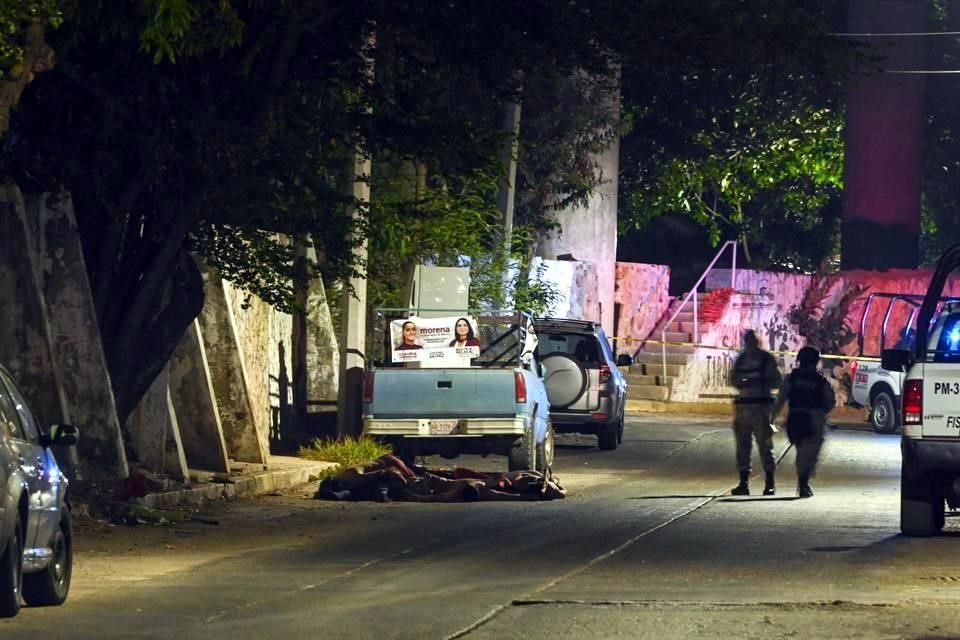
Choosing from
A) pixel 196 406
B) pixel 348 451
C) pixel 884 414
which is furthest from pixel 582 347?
pixel 196 406

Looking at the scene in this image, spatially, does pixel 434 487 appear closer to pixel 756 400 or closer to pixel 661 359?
pixel 756 400

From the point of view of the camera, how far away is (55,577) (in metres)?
12.2

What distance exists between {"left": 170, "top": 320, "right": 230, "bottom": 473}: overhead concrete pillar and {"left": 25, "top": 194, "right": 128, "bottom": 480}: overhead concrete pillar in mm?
2884

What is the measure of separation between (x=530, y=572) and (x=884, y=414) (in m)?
23.0

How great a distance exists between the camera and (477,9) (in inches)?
789

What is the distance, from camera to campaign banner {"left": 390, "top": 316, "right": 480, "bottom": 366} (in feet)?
76.3

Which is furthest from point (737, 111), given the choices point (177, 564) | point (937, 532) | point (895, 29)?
point (177, 564)

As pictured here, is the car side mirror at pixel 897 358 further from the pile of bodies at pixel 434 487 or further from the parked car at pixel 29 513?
the parked car at pixel 29 513

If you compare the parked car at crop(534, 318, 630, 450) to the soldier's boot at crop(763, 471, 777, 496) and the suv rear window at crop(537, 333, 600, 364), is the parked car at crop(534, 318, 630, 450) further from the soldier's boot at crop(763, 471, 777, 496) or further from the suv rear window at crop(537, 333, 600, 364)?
the soldier's boot at crop(763, 471, 777, 496)

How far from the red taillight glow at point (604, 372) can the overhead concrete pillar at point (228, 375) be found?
293 inches

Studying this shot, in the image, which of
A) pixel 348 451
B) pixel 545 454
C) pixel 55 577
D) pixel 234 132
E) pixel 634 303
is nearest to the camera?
pixel 55 577

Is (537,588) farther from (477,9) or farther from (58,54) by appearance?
(477,9)

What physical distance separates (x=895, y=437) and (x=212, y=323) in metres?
15.4

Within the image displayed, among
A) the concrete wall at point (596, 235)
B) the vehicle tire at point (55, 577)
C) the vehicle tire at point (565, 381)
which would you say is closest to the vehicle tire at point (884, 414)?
the vehicle tire at point (565, 381)
